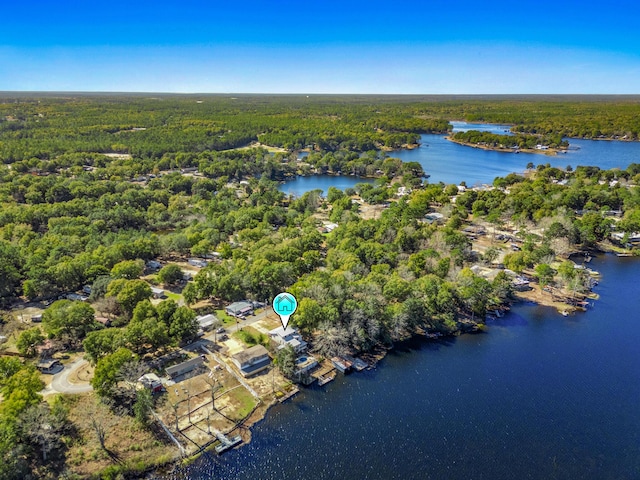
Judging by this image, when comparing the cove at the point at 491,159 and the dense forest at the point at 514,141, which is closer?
the cove at the point at 491,159

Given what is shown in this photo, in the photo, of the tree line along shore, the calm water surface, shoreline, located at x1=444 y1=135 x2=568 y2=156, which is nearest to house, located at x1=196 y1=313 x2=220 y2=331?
the tree line along shore

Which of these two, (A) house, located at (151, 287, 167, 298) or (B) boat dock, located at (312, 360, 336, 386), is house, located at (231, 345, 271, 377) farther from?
(A) house, located at (151, 287, 167, 298)

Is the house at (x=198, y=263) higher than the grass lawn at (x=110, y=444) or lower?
higher

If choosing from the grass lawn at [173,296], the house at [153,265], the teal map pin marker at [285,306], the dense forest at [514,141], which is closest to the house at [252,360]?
the teal map pin marker at [285,306]

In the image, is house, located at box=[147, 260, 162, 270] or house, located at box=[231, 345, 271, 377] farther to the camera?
house, located at box=[147, 260, 162, 270]

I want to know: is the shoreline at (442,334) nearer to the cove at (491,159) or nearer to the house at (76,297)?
the house at (76,297)

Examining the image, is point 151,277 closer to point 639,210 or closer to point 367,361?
point 367,361

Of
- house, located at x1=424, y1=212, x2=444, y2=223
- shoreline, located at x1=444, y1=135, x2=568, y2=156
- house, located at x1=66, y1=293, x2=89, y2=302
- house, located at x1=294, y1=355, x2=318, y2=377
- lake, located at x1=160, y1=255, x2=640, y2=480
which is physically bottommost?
lake, located at x1=160, y1=255, x2=640, y2=480

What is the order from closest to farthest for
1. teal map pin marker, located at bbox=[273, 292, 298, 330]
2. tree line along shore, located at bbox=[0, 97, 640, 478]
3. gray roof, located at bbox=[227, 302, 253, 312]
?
1. tree line along shore, located at bbox=[0, 97, 640, 478]
2. teal map pin marker, located at bbox=[273, 292, 298, 330]
3. gray roof, located at bbox=[227, 302, 253, 312]
